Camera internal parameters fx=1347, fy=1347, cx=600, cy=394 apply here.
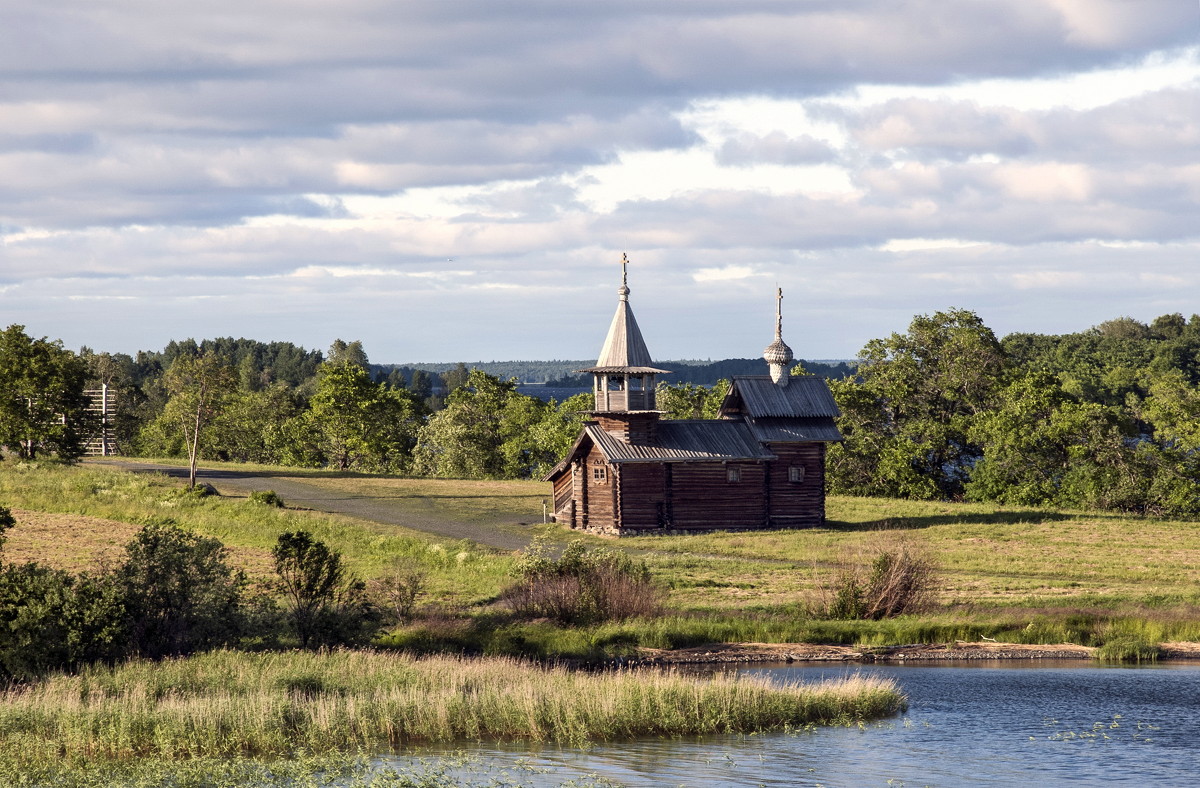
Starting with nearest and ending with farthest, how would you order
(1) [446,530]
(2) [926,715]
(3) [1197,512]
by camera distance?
(2) [926,715] < (1) [446,530] < (3) [1197,512]

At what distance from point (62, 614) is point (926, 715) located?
54.4 feet

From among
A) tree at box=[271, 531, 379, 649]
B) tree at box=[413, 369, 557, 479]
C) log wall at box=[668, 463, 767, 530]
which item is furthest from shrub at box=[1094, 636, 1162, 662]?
tree at box=[413, 369, 557, 479]

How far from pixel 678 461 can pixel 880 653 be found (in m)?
23.6

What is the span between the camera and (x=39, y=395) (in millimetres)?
69938

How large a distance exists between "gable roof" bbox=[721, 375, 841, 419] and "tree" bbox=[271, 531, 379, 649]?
97.4ft

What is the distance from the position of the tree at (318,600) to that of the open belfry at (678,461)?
23.7 m

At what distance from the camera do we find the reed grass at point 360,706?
70.8ft

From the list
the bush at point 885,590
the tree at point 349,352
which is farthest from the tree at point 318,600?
the tree at point 349,352

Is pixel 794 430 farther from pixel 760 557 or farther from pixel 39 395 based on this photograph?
pixel 39 395

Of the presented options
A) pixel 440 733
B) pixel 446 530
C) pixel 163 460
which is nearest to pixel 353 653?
pixel 440 733

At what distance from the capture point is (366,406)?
301 feet

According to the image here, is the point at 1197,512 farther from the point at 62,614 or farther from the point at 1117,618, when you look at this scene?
the point at 62,614

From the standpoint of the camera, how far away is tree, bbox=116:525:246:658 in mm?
27469

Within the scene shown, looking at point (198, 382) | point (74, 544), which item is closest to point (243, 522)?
point (74, 544)
